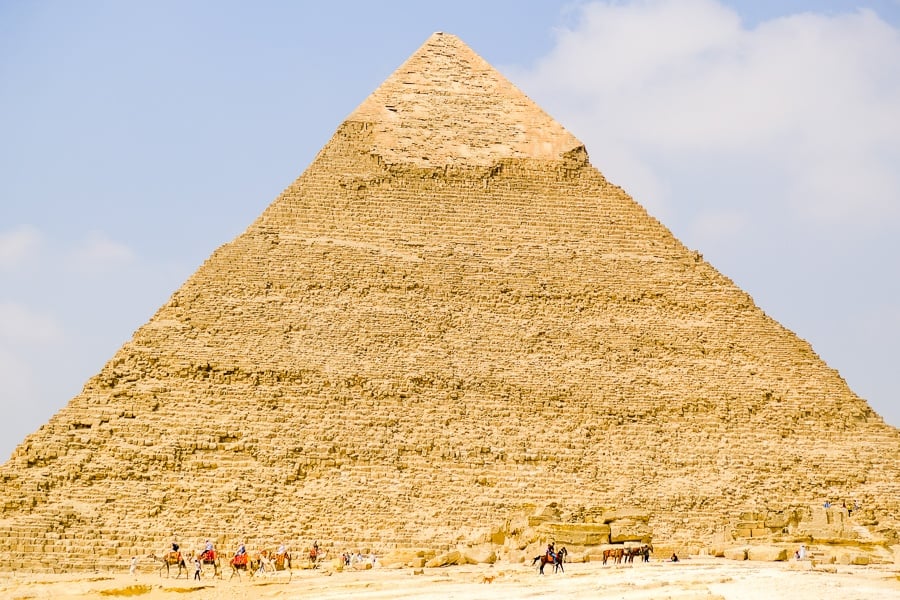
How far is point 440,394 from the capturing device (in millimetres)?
37906

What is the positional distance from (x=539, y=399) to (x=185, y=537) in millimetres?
6894

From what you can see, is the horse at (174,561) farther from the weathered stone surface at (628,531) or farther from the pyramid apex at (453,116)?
the pyramid apex at (453,116)

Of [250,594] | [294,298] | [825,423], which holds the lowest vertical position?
[250,594]

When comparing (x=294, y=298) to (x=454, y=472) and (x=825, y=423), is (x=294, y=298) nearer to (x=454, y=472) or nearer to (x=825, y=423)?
(x=454, y=472)

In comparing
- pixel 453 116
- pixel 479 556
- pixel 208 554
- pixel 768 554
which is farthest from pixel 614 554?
pixel 453 116

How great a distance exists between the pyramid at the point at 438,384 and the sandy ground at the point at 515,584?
2659 millimetres

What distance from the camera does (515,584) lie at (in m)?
27.6

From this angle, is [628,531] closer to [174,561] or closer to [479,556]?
[479,556]

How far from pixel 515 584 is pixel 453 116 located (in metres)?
17.4

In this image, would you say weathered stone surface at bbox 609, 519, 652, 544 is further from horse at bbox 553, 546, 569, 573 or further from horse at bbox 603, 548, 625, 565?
horse at bbox 553, 546, 569, 573

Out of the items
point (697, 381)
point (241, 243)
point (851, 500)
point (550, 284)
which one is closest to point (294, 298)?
point (241, 243)

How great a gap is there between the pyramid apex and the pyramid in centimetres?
6

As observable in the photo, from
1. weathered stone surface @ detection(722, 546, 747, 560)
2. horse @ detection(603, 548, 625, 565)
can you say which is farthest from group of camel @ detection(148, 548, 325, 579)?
weathered stone surface @ detection(722, 546, 747, 560)

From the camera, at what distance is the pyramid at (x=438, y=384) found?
35375 millimetres
